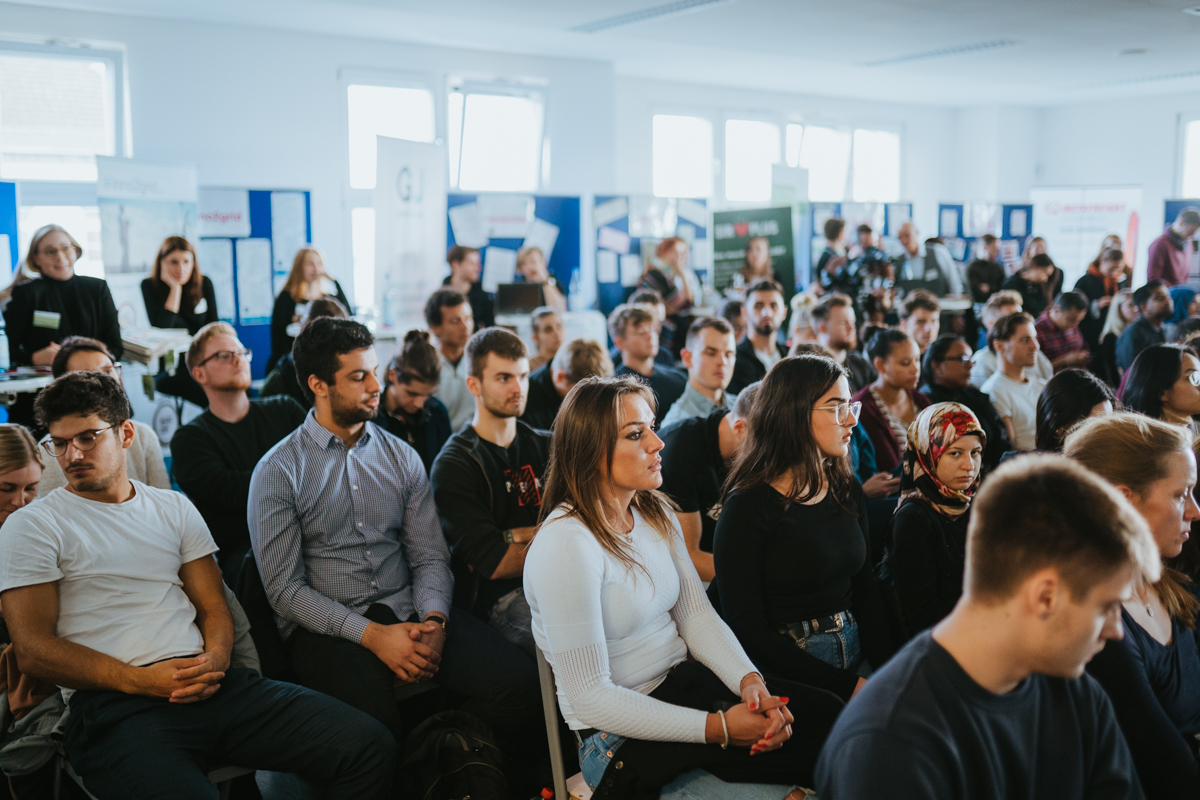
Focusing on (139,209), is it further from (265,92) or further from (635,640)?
(635,640)

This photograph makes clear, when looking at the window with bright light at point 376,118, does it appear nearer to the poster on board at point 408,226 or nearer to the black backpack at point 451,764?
the poster on board at point 408,226

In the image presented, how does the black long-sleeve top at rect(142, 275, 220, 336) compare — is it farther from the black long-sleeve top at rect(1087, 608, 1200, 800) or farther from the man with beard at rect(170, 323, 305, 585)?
the black long-sleeve top at rect(1087, 608, 1200, 800)

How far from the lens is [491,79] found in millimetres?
9039

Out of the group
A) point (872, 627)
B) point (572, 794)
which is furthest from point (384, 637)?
point (872, 627)

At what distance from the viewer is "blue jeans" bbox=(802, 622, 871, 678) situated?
83.7 inches

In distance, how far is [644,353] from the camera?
14.8ft

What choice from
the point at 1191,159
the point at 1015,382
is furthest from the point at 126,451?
the point at 1191,159

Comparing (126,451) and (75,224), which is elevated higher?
(75,224)

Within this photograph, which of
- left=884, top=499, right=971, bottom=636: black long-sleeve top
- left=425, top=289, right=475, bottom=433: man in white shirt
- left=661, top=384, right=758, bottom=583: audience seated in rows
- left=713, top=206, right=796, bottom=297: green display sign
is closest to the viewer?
left=884, top=499, right=971, bottom=636: black long-sleeve top

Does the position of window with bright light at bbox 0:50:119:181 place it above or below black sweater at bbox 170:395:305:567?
above

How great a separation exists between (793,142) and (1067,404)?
32.0 feet

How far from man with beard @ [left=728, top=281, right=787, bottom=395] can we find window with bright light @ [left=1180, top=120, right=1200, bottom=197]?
32.7ft

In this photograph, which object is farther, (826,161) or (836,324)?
(826,161)

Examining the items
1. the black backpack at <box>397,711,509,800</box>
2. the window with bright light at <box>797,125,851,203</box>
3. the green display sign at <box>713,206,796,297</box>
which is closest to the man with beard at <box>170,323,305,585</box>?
the black backpack at <box>397,711,509,800</box>
